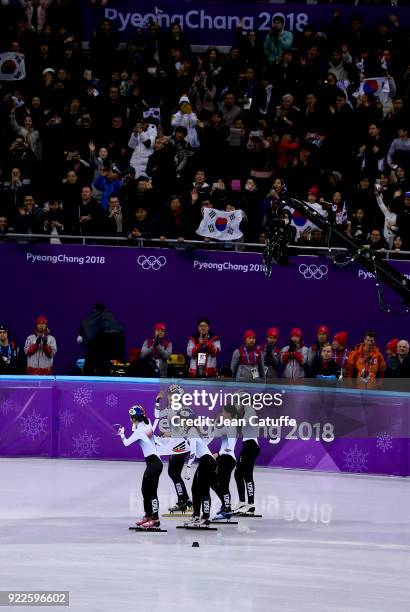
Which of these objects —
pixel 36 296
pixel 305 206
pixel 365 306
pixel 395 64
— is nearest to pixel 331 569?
pixel 305 206

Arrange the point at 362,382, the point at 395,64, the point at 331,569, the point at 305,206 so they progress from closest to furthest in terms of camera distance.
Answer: the point at 331,569, the point at 305,206, the point at 362,382, the point at 395,64

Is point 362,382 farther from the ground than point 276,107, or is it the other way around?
point 276,107

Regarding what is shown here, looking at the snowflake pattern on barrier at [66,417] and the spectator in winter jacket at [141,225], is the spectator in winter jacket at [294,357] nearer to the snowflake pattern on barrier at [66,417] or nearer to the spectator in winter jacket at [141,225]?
the spectator in winter jacket at [141,225]

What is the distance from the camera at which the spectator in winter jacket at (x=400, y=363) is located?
23.3m

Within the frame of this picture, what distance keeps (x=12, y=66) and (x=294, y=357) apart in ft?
28.7

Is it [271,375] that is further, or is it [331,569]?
[271,375]

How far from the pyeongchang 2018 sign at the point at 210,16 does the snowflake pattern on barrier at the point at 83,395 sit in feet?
29.6

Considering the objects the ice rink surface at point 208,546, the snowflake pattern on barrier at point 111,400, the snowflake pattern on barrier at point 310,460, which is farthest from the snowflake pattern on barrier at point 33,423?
the snowflake pattern on barrier at point 310,460

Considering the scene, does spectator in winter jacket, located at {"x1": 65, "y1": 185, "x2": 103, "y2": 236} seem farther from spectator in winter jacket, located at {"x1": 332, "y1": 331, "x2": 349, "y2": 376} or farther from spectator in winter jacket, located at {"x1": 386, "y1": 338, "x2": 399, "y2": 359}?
spectator in winter jacket, located at {"x1": 386, "y1": 338, "x2": 399, "y2": 359}

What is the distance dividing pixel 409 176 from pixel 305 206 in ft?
23.3

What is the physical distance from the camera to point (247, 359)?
24.7 meters

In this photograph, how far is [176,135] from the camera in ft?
86.7

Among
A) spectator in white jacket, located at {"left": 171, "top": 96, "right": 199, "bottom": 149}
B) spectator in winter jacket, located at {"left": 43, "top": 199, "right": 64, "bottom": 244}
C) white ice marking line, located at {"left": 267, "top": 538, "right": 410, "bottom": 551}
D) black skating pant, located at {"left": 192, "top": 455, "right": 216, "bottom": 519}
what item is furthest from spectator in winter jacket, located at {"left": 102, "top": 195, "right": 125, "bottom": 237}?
white ice marking line, located at {"left": 267, "top": 538, "right": 410, "bottom": 551}

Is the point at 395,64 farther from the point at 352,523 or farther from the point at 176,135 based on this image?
the point at 352,523
